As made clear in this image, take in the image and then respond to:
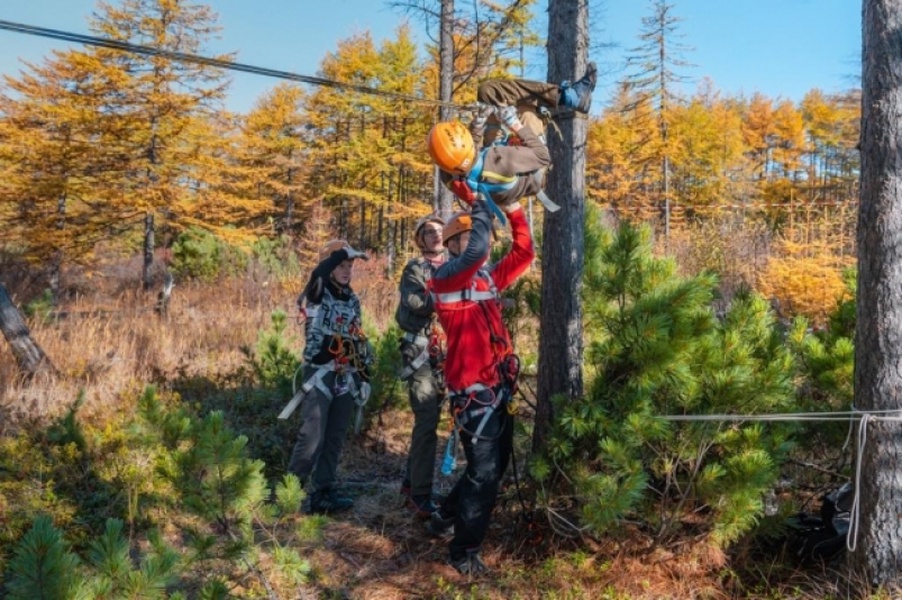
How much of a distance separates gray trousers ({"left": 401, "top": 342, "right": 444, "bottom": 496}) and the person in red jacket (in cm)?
71

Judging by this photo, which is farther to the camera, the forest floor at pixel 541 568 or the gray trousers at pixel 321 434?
the gray trousers at pixel 321 434

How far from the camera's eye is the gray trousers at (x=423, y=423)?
163 inches

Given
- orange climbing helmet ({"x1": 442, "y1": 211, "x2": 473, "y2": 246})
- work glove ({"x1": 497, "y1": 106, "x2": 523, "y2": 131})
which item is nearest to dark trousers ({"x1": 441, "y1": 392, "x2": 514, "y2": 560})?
orange climbing helmet ({"x1": 442, "y1": 211, "x2": 473, "y2": 246})

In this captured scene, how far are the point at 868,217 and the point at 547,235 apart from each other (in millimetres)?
1596

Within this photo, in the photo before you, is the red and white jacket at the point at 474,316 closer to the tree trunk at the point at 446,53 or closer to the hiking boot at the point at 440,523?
the hiking boot at the point at 440,523

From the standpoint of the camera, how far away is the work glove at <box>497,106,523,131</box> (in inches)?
118

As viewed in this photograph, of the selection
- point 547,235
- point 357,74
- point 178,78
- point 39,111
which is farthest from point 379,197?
point 547,235

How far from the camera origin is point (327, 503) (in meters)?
4.36

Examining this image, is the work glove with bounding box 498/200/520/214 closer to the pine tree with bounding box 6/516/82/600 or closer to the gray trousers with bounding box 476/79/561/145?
the gray trousers with bounding box 476/79/561/145

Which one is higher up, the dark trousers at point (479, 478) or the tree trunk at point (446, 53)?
the tree trunk at point (446, 53)

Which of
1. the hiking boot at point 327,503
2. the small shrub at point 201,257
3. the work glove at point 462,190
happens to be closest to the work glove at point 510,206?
the work glove at point 462,190

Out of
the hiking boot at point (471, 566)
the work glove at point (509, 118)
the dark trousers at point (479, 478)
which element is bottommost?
the hiking boot at point (471, 566)

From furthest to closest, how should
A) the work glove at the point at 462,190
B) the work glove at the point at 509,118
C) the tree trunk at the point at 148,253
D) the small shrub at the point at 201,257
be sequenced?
the small shrub at the point at 201,257
the tree trunk at the point at 148,253
the work glove at the point at 462,190
the work glove at the point at 509,118

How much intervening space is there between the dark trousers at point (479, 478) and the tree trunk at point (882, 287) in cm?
176
